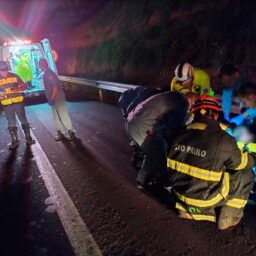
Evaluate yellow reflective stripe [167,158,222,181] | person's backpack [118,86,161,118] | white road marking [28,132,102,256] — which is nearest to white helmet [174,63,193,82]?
person's backpack [118,86,161,118]

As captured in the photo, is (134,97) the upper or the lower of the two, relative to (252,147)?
upper

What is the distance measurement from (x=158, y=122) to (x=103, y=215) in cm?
128

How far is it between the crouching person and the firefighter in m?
0.63

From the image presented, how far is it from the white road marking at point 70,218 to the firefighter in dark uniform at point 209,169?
105 centimetres

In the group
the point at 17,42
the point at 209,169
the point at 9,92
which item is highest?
the point at 17,42

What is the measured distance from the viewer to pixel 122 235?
280 cm

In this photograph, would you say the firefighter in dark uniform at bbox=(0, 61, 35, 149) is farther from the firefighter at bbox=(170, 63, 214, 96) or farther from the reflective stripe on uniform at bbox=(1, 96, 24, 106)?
the firefighter at bbox=(170, 63, 214, 96)

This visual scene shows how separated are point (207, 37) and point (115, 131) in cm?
652

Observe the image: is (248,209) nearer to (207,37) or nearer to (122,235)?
(122,235)

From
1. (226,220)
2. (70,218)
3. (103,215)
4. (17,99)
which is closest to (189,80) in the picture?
(226,220)

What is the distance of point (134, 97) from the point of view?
397 centimetres

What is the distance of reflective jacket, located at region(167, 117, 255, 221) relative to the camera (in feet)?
8.25

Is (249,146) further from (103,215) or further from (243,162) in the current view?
(103,215)

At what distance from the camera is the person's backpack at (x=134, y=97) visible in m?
3.83
